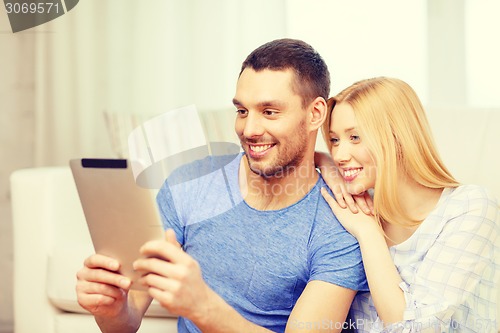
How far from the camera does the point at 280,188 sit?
120 cm

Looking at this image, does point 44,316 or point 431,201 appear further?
point 44,316

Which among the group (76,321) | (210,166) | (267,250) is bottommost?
(76,321)

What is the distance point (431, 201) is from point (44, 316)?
917mm

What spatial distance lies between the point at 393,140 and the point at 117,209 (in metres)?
0.48

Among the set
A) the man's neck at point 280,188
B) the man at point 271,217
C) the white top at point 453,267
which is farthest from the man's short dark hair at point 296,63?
the white top at point 453,267

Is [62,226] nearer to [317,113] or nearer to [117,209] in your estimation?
[317,113]

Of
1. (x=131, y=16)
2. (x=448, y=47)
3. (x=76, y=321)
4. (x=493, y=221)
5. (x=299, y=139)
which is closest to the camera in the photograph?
(x=493, y=221)

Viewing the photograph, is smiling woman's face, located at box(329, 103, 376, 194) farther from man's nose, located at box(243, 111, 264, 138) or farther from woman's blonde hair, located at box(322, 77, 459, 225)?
man's nose, located at box(243, 111, 264, 138)

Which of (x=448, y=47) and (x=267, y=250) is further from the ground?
(x=448, y=47)

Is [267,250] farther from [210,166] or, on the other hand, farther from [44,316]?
[44,316]

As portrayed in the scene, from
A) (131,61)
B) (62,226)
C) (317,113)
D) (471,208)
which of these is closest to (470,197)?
(471,208)

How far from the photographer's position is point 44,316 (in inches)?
61.9

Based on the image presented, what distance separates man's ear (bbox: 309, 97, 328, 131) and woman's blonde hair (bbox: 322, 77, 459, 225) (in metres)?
0.05

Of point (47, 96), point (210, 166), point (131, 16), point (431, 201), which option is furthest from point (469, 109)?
point (47, 96)
